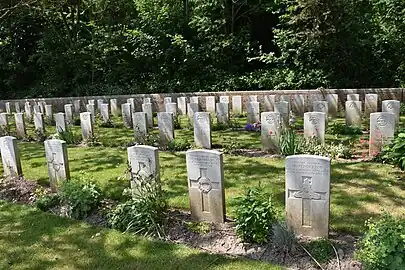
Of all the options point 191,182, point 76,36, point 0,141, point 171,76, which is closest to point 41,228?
point 191,182

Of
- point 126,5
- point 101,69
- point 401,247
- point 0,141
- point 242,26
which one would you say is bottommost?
point 401,247

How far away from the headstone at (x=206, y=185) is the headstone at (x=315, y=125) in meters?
4.11

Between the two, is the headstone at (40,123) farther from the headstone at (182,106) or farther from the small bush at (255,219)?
the small bush at (255,219)

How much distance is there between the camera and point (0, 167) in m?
8.86

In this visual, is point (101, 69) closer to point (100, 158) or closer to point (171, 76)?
point (171, 76)

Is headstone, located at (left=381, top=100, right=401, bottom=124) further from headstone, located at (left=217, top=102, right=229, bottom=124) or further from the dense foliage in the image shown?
the dense foliage

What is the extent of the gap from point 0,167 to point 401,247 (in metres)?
8.25

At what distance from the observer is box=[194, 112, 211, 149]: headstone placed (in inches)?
374

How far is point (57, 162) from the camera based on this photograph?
22.3 ft

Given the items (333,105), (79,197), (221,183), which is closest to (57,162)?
(79,197)

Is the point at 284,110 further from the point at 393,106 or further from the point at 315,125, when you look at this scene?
the point at 393,106

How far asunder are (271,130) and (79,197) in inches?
183

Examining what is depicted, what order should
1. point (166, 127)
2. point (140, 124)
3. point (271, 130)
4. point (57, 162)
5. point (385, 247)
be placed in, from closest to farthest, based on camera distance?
point (385, 247)
point (57, 162)
point (271, 130)
point (166, 127)
point (140, 124)

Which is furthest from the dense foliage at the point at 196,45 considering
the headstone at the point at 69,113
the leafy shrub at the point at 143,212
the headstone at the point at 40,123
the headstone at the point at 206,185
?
the headstone at the point at 206,185
